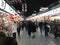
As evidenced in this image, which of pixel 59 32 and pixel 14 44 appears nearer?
pixel 14 44

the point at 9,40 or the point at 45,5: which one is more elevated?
the point at 45,5

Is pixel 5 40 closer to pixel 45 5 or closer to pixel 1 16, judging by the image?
pixel 1 16

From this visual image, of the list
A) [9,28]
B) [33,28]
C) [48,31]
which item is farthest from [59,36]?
[9,28]

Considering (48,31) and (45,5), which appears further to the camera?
(48,31)

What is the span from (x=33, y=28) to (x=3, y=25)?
11850mm

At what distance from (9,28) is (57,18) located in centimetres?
1409

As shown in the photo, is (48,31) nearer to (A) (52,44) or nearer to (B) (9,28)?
(A) (52,44)

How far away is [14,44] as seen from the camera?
2.39m

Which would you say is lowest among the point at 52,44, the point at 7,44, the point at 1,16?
the point at 52,44

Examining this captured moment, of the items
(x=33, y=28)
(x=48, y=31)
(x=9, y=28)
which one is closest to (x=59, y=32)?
(x=33, y=28)

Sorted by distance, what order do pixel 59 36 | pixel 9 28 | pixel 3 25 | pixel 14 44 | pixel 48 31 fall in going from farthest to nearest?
pixel 48 31 → pixel 59 36 → pixel 9 28 → pixel 3 25 → pixel 14 44

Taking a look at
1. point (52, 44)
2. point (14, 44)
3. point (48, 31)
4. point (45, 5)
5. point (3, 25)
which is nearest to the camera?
point (14, 44)

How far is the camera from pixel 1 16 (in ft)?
19.2

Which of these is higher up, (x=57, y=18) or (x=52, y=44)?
(x=57, y=18)
